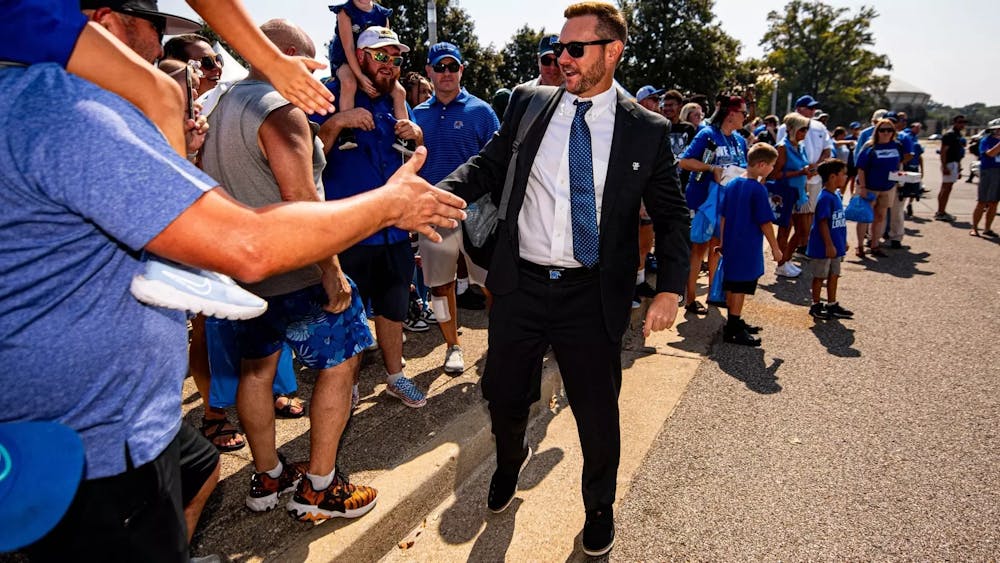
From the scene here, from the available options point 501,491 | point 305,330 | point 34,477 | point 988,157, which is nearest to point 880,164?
point 988,157

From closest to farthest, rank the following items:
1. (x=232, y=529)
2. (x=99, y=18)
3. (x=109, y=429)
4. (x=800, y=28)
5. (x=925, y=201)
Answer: (x=109, y=429), (x=99, y=18), (x=232, y=529), (x=925, y=201), (x=800, y=28)

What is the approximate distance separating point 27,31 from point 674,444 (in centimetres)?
357

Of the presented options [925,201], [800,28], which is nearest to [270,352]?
[925,201]

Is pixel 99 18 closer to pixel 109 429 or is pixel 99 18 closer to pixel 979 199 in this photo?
pixel 109 429

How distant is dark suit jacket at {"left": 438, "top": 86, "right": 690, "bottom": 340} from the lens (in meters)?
2.49

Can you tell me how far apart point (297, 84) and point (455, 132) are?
128 inches

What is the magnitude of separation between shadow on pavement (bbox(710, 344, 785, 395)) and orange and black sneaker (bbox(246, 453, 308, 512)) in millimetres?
3441

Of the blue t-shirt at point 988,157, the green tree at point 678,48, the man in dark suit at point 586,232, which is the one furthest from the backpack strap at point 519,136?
the green tree at point 678,48

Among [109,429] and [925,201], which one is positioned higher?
[109,429]

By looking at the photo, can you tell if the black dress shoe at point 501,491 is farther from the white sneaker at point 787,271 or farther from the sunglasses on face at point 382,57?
the white sneaker at point 787,271

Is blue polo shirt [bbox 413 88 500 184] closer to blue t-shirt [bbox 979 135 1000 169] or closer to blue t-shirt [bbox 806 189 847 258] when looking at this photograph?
blue t-shirt [bbox 806 189 847 258]

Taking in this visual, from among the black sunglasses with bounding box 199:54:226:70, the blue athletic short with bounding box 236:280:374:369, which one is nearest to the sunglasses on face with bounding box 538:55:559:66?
the black sunglasses with bounding box 199:54:226:70

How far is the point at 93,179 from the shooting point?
3.32 ft

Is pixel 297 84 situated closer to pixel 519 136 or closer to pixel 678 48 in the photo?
pixel 519 136
